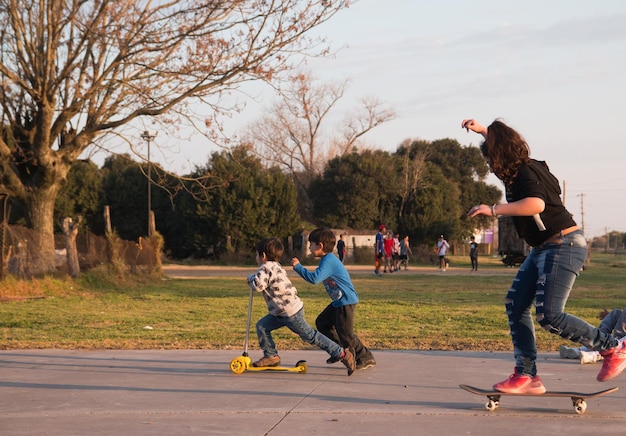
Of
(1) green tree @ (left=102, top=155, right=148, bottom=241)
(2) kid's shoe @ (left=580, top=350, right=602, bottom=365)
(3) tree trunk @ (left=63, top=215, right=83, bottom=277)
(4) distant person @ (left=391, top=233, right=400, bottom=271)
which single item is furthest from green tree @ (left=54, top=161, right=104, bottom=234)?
(2) kid's shoe @ (left=580, top=350, right=602, bottom=365)

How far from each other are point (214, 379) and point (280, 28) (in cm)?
1322

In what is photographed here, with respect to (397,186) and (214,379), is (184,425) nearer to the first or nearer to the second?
(214,379)

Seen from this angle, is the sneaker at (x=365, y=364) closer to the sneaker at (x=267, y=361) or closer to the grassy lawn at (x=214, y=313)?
the sneaker at (x=267, y=361)

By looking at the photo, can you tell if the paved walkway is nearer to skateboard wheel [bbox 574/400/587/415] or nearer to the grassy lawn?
skateboard wheel [bbox 574/400/587/415]

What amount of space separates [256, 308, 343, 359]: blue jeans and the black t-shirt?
241 cm

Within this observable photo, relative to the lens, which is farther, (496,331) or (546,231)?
(496,331)

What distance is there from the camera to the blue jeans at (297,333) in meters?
7.74

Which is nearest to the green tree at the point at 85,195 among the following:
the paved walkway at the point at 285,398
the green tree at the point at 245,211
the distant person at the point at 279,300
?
the green tree at the point at 245,211

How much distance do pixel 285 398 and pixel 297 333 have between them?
4.35ft

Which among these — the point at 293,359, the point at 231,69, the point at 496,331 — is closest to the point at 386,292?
the point at 231,69

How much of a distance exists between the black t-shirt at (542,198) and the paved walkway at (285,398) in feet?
4.06

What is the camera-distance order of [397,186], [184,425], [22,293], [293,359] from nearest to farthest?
1. [184,425]
2. [293,359]
3. [22,293]
4. [397,186]

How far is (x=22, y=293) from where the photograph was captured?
63.2 ft

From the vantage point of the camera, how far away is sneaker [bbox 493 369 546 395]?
605 centimetres
